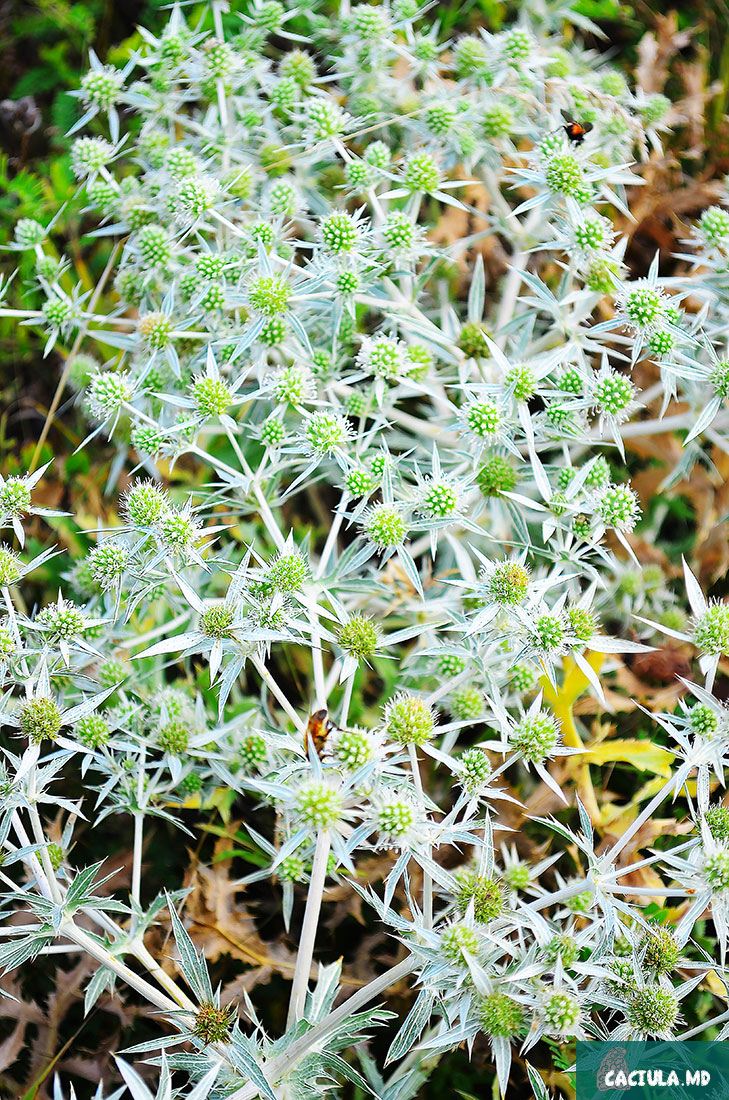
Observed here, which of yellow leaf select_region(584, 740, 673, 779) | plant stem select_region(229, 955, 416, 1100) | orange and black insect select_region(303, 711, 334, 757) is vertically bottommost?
yellow leaf select_region(584, 740, 673, 779)

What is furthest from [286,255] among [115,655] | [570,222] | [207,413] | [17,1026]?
[17,1026]

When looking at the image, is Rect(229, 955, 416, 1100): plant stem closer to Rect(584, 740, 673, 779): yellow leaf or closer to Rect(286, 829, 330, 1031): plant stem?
Rect(286, 829, 330, 1031): plant stem

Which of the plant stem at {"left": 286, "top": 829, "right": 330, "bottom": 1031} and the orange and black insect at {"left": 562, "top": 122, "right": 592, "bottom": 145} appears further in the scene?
the orange and black insect at {"left": 562, "top": 122, "right": 592, "bottom": 145}

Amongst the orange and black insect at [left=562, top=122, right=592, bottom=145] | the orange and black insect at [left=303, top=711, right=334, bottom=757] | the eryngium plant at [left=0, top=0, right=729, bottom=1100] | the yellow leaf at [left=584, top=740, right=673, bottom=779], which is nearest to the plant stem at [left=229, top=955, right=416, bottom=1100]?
the eryngium plant at [left=0, top=0, right=729, bottom=1100]

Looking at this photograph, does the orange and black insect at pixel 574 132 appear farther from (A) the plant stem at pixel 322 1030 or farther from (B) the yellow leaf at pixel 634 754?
(A) the plant stem at pixel 322 1030

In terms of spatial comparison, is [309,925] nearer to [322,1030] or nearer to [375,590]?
[322,1030]

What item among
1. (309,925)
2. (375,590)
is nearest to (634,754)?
(375,590)

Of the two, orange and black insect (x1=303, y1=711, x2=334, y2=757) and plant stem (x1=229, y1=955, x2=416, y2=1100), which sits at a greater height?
orange and black insect (x1=303, y1=711, x2=334, y2=757)

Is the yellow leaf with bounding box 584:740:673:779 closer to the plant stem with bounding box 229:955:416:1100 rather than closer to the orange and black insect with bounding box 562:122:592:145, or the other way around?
the plant stem with bounding box 229:955:416:1100
